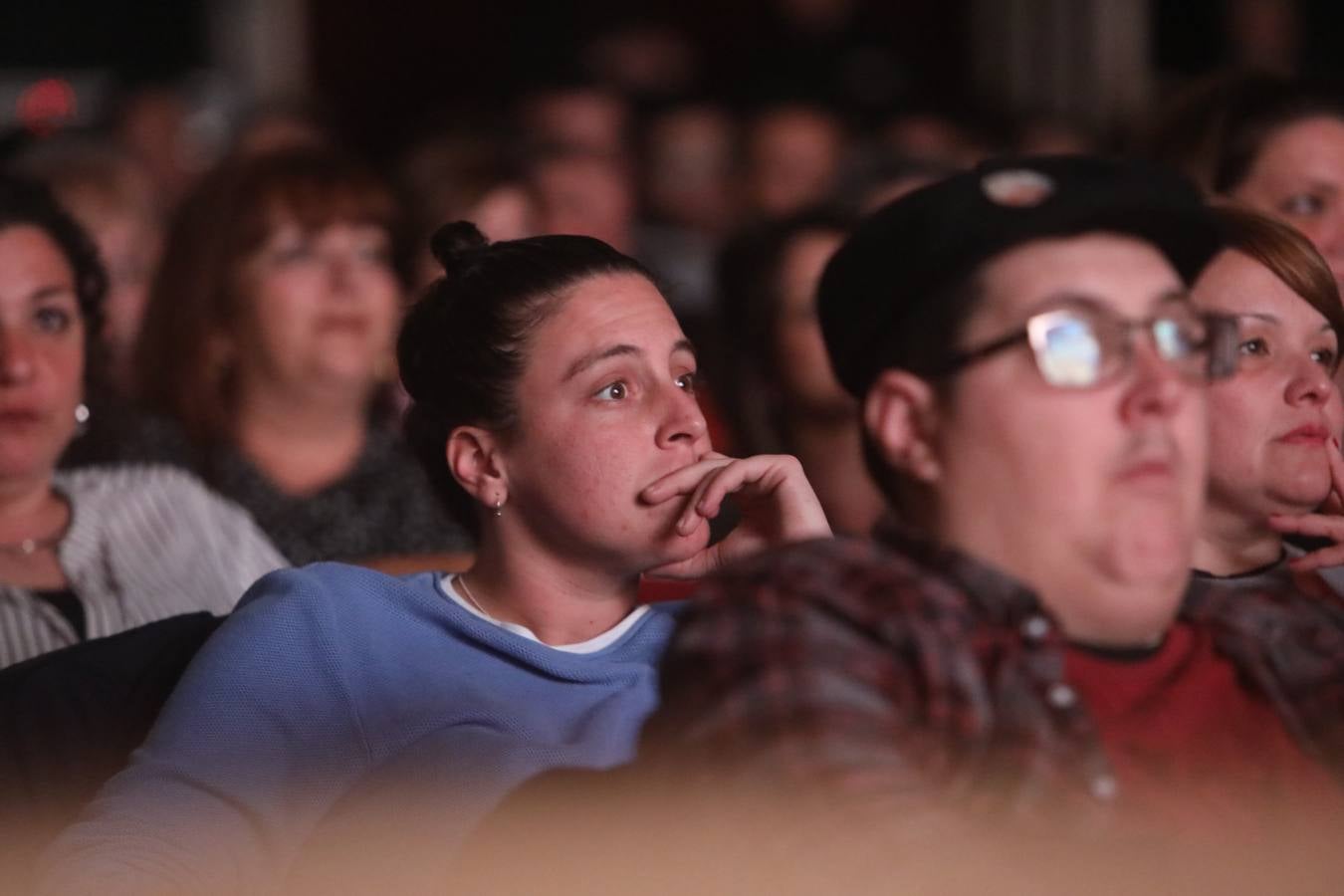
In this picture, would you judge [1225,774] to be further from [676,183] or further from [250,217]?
[676,183]

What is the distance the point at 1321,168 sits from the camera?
2033mm

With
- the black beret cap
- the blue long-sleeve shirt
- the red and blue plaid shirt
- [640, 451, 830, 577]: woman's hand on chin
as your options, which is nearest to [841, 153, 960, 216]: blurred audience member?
[640, 451, 830, 577]: woman's hand on chin

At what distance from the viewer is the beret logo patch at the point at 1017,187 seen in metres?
1.06

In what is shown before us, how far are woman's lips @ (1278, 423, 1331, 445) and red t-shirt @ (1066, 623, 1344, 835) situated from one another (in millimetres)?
314

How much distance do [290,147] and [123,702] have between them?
1.54 metres

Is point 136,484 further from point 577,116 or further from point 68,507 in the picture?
point 577,116

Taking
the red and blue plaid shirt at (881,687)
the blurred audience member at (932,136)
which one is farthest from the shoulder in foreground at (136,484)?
the blurred audience member at (932,136)

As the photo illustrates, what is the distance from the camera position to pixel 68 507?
211 cm

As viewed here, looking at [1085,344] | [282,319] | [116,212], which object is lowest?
[282,319]

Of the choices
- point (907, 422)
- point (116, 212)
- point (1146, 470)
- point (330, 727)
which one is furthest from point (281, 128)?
point (1146, 470)

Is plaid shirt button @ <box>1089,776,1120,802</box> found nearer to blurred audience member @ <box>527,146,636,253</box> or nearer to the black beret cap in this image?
the black beret cap

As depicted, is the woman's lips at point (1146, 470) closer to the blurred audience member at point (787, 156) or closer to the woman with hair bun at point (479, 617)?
the woman with hair bun at point (479, 617)

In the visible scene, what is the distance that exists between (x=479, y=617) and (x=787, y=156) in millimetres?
3606

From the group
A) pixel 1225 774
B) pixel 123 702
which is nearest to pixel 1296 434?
pixel 1225 774
